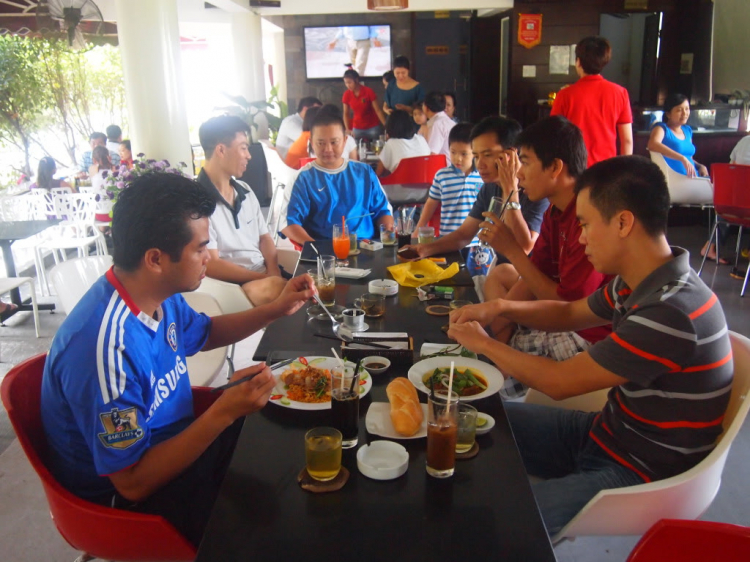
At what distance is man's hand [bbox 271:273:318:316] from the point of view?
1.88 m

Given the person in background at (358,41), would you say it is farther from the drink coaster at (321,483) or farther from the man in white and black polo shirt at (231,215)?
the drink coaster at (321,483)

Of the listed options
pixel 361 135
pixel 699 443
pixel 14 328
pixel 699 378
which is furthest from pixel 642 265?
pixel 361 135

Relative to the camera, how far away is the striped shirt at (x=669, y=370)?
1.24 meters

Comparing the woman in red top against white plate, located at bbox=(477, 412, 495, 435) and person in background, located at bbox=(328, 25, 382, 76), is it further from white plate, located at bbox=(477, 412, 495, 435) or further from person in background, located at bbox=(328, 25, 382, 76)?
white plate, located at bbox=(477, 412, 495, 435)

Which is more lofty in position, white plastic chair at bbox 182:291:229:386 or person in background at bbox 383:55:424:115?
person in background at bbox 383:55:424:115

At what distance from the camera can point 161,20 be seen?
3.96m

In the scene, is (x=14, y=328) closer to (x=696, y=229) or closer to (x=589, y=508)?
(x=589, y=508)

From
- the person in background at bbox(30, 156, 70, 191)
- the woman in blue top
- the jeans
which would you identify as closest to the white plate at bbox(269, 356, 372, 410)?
the jeans

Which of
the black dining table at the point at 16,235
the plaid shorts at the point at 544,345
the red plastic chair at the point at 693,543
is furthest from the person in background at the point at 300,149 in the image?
the red plastic chair at the point at 693,543

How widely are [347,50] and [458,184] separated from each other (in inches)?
282

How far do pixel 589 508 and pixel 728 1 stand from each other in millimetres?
8070

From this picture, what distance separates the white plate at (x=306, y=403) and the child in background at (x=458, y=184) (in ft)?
6.48

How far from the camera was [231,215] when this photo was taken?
300 cm

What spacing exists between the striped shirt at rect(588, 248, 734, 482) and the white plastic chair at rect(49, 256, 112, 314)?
78.0 inches
